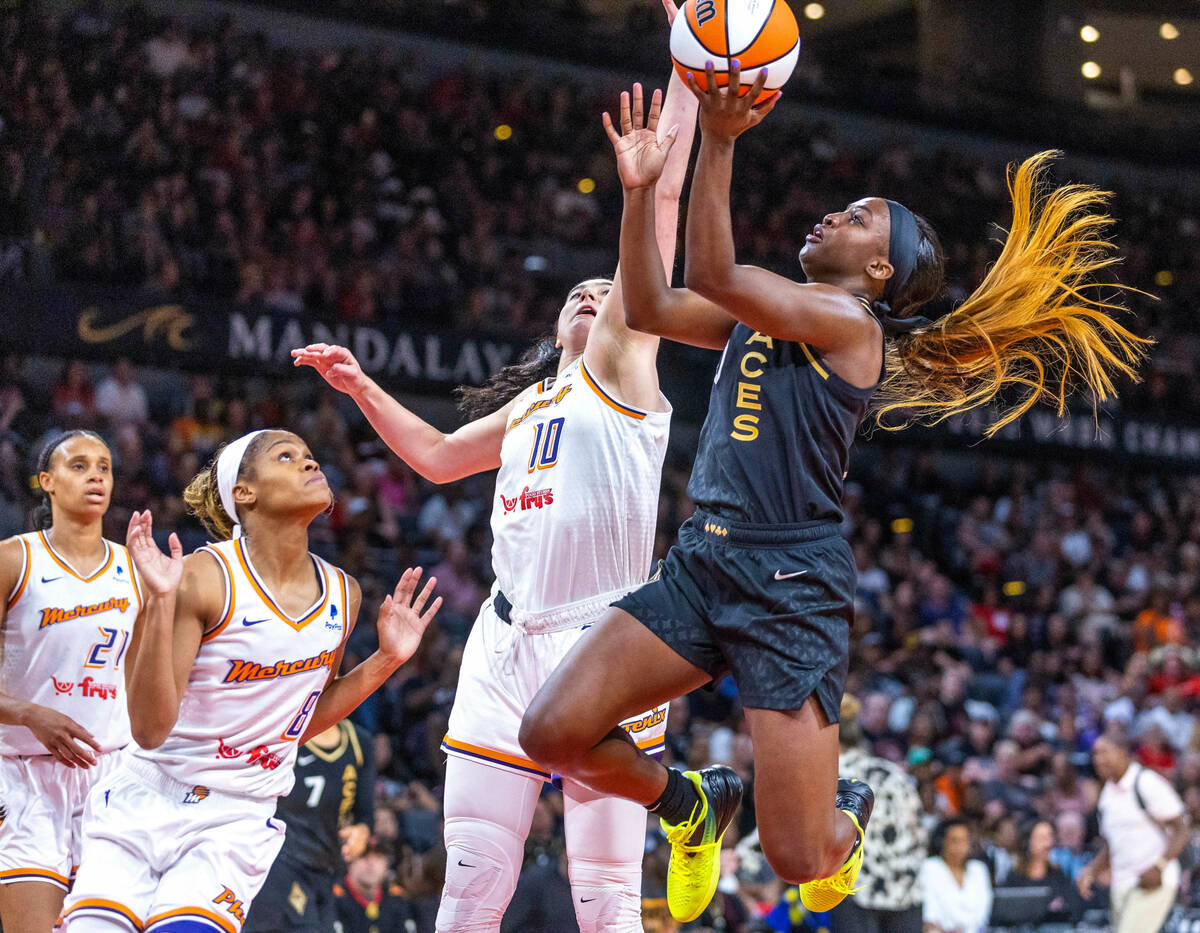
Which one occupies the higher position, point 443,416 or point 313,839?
point 443,416

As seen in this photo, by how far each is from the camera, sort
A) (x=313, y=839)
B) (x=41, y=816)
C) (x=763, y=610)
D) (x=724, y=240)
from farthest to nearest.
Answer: (x=313, y=839) → (x=41, y=816) → (x=763, y=610) → (x=724, y=240)

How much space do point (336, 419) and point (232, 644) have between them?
366 inches

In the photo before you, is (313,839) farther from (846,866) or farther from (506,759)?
(846,866)

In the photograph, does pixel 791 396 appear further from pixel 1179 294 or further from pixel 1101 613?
pixel 1179 294

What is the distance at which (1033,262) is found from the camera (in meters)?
4.30

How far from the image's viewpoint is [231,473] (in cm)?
450

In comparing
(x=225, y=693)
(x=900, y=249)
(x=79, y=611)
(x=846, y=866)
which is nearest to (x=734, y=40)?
(x=900, y=249)

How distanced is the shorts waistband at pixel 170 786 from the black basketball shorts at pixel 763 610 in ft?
4.61

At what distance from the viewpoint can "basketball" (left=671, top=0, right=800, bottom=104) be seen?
11.9ft

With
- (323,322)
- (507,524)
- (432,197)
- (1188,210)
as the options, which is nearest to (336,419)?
(323,322)

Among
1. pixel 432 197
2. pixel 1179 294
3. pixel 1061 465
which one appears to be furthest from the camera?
pixel 1179 294

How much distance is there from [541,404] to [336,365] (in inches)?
35.8

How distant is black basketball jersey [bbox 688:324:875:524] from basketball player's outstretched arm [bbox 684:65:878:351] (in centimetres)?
19

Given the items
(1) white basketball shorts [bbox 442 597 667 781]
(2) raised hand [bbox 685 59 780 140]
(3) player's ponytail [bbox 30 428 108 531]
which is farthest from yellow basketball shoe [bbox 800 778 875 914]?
(3) player's ponytail [bbox 30 428 108 531]
